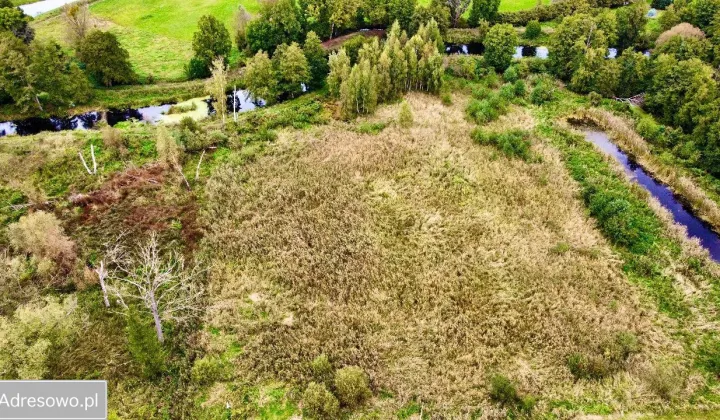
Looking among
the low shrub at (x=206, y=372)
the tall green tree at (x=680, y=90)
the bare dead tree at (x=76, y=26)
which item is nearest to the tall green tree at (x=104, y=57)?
the bare dead tree at (x=76, y=26)

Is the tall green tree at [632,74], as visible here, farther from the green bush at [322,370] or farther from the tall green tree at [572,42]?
the green bush at [322,370]

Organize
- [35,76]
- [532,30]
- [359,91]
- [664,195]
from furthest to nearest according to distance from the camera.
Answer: [532,30]
[359,91]
[35,76]
[664,195]

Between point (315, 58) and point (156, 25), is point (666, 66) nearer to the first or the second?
point (315, 58)

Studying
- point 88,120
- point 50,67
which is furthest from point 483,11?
point 50,67

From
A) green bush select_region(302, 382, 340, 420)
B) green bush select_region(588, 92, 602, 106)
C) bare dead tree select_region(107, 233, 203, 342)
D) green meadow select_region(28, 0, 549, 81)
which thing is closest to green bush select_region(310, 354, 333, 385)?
green bush select_region(302, 382, 340, 420)

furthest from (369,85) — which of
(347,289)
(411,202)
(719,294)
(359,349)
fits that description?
(719,294)

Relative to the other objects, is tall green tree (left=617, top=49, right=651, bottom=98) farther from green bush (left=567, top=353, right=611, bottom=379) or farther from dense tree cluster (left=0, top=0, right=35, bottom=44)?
dense tree cluster (left=0, top=0, right=35, bottom=44)

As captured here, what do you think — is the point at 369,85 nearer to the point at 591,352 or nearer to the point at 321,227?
the point at 321,227
